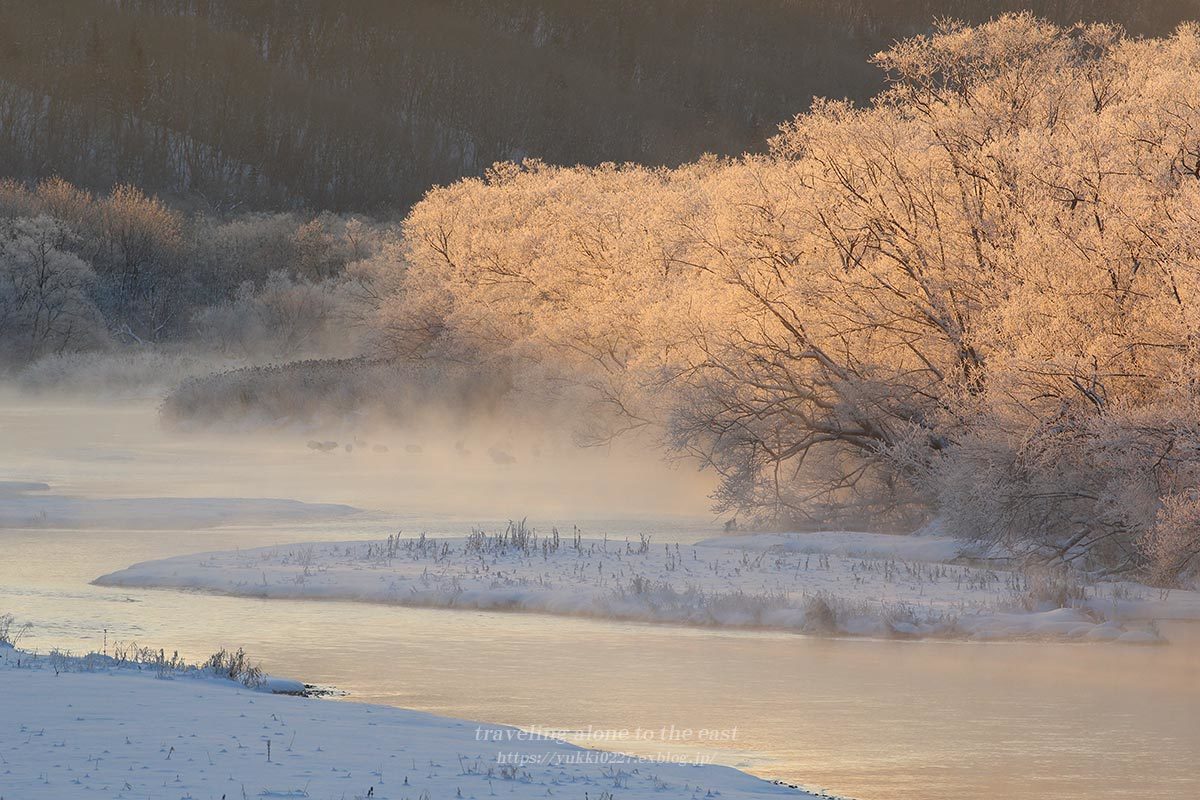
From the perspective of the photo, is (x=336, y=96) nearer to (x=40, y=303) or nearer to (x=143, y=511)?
(x=40, y=303)

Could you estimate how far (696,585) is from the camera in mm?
19891

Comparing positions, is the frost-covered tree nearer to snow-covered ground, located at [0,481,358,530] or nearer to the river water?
snow-covered ground, located at [0,481,358,530]

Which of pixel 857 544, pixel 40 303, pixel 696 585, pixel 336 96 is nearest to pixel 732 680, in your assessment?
pixel 696 585

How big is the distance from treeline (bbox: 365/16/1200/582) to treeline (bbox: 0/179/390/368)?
115 feet

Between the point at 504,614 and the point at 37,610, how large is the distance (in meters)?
5.07

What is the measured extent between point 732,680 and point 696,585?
5.38 m

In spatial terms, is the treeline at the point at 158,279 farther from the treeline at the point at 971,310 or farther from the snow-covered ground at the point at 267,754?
the snow-covered ground at the point at 267,754

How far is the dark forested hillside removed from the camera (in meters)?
138

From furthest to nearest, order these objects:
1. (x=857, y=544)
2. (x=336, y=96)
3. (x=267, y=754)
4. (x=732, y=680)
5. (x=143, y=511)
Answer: (x=336, y=96), (x=143, y=511), (x=857, y=544), (x=732, y=680), (x=267, y=754)

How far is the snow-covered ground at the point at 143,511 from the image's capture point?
26.8 metres

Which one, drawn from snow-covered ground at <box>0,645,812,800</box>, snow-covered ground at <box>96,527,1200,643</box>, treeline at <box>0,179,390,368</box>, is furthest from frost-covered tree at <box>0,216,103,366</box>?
snow-covered ground at <box>0,645,812,800</box>

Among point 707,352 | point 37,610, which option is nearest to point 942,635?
point 37,610

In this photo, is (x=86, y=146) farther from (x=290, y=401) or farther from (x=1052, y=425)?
(x=1052, y=425)

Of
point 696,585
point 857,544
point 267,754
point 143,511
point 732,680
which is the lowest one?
point 267,754
